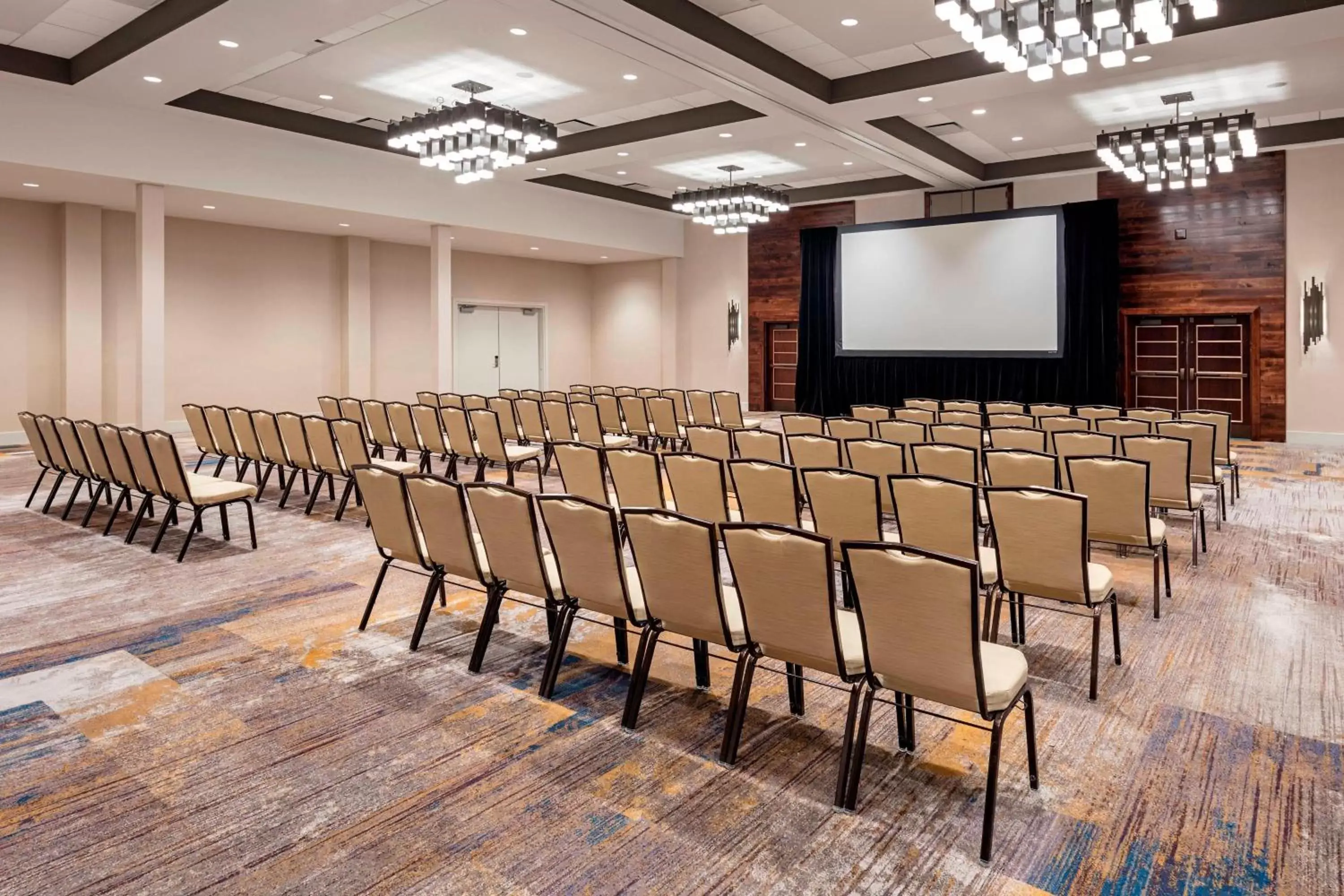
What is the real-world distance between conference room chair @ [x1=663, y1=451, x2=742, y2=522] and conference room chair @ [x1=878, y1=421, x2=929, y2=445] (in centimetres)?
250

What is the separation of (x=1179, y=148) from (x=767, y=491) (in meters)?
8.03

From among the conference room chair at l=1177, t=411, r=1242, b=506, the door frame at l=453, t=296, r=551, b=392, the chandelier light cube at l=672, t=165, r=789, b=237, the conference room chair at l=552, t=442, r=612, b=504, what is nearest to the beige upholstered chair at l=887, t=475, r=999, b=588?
the conference room chair at l=552, t=442, r=612, b=504

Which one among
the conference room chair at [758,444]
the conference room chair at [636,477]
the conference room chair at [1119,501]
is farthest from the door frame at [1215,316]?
the conference room chair at [636,477]

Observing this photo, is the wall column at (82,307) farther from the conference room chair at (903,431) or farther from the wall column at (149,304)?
the conference room chair at (903,431)

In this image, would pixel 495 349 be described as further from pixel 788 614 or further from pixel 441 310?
pixel 788 614

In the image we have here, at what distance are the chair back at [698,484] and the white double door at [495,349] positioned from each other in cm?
1308

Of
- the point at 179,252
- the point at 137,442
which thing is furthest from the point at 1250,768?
the point at 179,252

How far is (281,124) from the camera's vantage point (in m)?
11.3

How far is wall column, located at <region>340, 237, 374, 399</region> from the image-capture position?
620 inches

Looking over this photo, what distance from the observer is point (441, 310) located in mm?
14195

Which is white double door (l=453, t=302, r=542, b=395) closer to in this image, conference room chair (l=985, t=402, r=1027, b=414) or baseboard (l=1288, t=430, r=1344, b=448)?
conference room chair (l=985, t=402, r=1027, b=414)

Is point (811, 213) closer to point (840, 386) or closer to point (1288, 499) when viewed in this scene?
→ point (840, 386)

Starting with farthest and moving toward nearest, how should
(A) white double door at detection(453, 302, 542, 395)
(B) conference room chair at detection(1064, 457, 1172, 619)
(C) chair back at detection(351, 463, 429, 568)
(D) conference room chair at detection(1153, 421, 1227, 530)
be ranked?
(A) white double door at detection(453, 302, 542, 395) < (D) conference room chair at detection(1153, 421, 1227, 530) < (B) conference room chair at detection(1064, 457, 1172, 619) < (C) chair back at detection(351, 463, 429, 568)

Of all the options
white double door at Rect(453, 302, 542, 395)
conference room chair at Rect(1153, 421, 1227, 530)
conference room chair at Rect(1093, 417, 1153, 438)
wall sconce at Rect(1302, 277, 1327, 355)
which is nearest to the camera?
conference room chair at Rect(1153, 421, 1227, 530)
